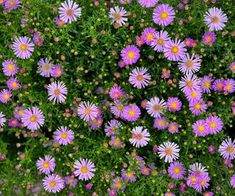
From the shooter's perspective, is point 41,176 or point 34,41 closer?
point 34,41

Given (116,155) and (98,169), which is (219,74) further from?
(98,169)

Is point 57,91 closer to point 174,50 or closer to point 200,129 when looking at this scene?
point 174,50

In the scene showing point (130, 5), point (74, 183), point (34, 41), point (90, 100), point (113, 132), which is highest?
point (130, 5)

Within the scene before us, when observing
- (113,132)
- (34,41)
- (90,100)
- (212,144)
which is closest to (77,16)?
(34,41)

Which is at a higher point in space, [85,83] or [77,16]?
[77,16]

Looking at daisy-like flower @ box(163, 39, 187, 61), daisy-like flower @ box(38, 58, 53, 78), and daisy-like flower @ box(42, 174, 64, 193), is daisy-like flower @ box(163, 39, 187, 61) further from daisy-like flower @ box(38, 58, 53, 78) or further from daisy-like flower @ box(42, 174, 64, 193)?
daisy-like flower @ box(42, 174, 64, 193)

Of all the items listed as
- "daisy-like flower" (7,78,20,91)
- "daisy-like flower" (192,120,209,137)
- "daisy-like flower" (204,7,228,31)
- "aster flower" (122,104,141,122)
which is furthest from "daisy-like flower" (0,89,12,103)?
"daisy-like flower" (204,7,228,31)
